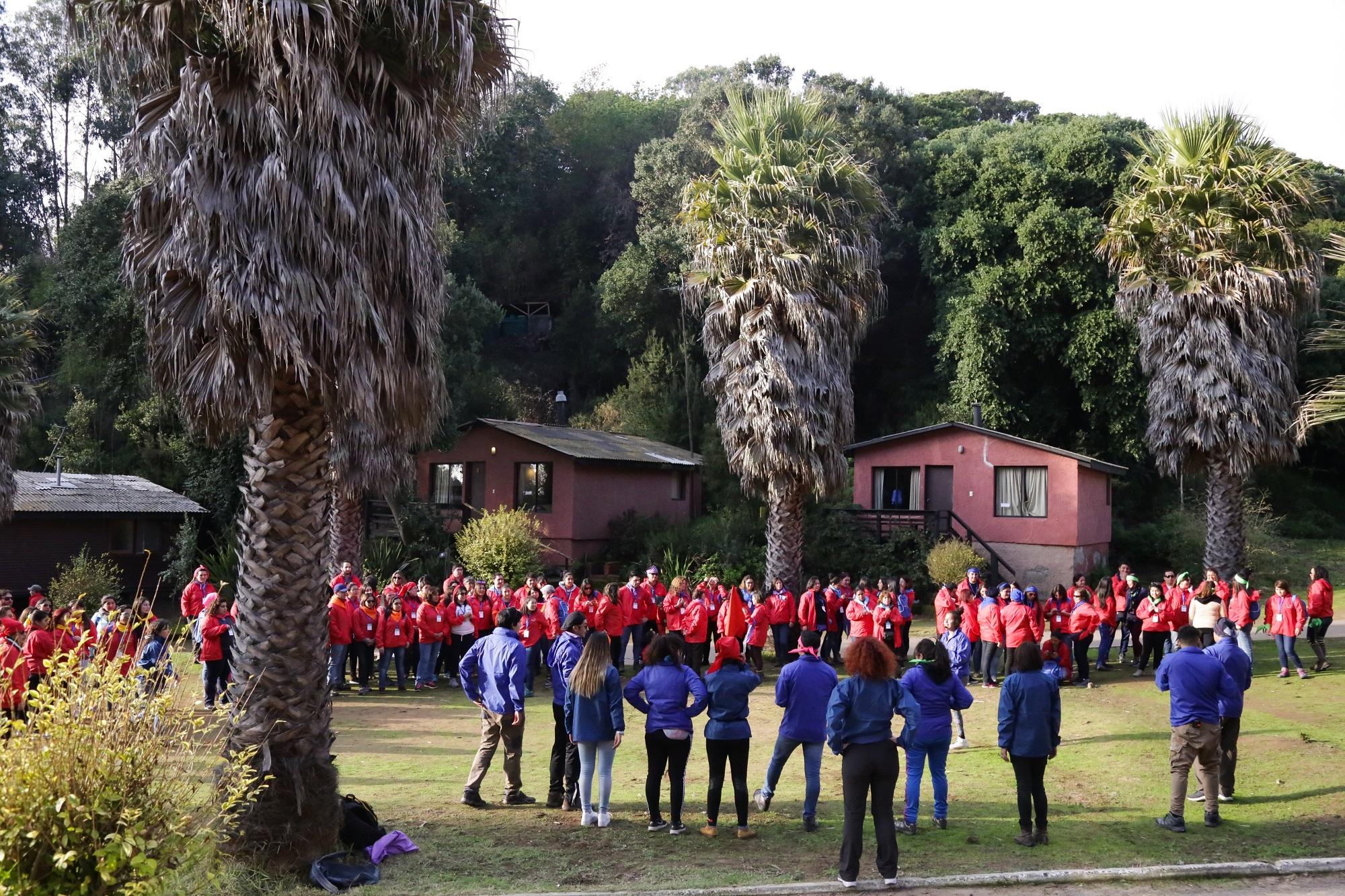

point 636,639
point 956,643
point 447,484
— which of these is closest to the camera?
point 956,643

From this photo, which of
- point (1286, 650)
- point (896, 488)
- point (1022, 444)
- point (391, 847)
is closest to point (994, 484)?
point (1022, 444)

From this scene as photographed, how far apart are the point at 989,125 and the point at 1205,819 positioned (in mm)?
38593

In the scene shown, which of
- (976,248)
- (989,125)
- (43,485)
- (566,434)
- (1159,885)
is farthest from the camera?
(989,125)

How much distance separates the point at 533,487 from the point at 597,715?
24.4m

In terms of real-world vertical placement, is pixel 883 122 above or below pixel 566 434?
above

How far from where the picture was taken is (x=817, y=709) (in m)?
9.58

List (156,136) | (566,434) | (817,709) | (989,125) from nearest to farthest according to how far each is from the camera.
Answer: (156,136), (817,709), (566,434), (989,125)

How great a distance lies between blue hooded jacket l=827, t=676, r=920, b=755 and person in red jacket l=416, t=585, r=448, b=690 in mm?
10336

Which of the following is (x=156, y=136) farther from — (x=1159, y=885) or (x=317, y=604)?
(x=1159, y=885)

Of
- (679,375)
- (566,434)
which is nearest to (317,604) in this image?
(566,434)

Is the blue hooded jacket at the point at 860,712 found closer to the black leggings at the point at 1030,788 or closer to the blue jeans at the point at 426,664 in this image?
the black leggings at the point at 1030,788

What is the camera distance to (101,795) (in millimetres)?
5129

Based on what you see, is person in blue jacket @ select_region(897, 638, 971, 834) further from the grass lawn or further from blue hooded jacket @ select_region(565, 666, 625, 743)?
blue hooded jacket @ select_region(565, 666, 625, 743)

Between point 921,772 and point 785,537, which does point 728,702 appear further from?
point 785,537
